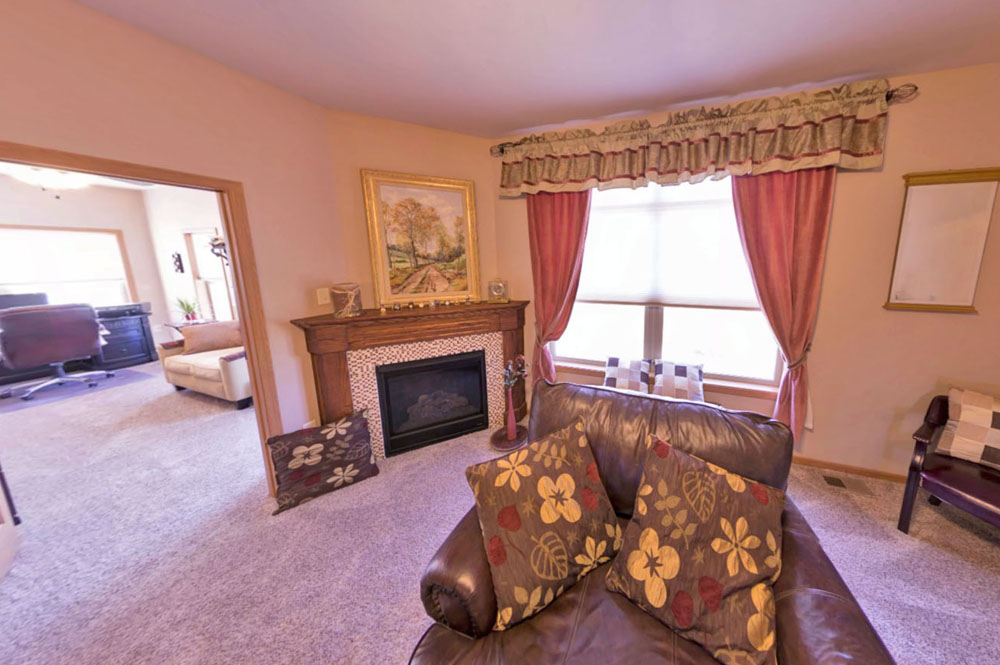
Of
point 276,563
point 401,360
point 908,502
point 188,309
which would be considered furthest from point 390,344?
point 188,309

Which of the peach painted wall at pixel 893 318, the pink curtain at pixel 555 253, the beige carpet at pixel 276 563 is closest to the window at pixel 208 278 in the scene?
the beige carpet at pixel 276 563

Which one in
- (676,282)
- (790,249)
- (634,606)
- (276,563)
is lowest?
(276,563)

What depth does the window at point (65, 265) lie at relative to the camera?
450cm

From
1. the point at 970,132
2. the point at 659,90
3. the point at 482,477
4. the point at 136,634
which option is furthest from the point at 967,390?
the point at 136,634

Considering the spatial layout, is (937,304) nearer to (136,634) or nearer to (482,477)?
(482,477)

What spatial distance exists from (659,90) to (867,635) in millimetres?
2513

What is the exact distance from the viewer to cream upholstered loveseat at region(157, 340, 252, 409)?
3.45 meters

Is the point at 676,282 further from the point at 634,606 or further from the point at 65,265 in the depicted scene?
the point at 65,265

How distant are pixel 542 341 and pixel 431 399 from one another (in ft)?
3.49

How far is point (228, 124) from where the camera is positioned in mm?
1802

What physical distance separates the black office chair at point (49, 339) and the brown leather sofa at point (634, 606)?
19.5 ft

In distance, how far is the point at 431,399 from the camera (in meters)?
2.79

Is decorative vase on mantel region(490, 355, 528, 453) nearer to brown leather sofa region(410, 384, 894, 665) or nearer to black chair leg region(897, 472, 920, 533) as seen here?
brown leather sofa region(410, 384, 894, 665)

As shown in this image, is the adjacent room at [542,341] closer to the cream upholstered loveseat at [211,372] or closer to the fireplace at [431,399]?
the fireplace at [431,399]
